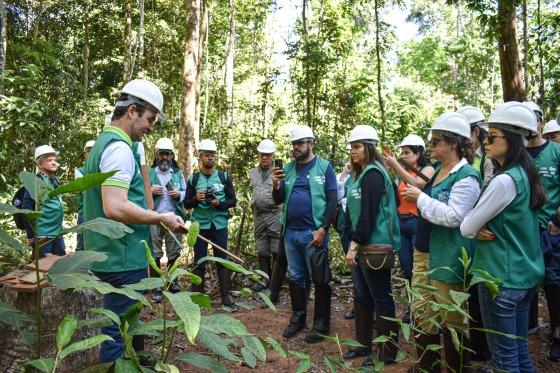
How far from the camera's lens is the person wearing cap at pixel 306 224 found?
514 cm

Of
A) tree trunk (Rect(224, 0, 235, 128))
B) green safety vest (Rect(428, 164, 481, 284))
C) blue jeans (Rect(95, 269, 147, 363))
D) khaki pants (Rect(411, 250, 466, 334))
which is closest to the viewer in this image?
blue jeans (Rect(95, 269, 147, 363))

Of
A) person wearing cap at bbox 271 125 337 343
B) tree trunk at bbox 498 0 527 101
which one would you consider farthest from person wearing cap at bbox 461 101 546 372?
tree trunk at bbox 498 0 527 101

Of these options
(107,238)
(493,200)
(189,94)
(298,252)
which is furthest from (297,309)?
(189,94)

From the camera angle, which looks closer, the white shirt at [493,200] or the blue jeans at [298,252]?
the white shirt at [493,200]

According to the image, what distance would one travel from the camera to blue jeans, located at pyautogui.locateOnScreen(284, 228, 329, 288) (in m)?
5.16

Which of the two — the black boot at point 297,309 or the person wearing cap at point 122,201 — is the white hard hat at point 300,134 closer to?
the black boot at point 297,309

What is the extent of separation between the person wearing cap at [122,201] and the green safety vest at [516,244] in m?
1.83

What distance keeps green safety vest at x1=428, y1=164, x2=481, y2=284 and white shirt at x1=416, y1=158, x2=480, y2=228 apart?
0.20ft

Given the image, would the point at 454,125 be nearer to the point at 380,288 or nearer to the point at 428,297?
the point at 428,297

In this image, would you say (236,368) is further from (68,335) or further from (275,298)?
(68,335)

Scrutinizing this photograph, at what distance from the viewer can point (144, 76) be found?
17500 millimetres

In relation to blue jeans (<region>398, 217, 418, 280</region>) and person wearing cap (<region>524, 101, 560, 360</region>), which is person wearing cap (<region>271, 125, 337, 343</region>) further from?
person wearing cap (<region>524, 101, 560, 360</region>)

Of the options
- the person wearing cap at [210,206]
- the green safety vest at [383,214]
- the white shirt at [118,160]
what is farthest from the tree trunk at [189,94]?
the white shirt at [118,160]

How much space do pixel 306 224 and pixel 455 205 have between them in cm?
221
